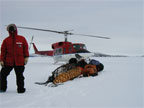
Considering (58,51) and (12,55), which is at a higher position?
(12,55)

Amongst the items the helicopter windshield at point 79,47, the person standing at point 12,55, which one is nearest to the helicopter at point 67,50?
the helicopter windshield at point 79,47

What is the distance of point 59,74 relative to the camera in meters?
5.70

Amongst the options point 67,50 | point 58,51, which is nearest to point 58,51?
point 58,51

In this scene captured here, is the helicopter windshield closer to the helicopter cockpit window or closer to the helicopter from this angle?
the helicopter

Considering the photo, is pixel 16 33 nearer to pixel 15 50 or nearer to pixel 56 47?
pixel 15 50

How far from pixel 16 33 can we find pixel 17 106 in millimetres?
1823

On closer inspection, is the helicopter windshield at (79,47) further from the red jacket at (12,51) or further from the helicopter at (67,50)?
the red jacket at (12,51)

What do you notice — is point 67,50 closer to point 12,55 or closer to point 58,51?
point 58,51

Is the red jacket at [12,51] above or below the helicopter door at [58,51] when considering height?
above

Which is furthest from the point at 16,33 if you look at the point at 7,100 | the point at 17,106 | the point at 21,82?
the point at 17,106

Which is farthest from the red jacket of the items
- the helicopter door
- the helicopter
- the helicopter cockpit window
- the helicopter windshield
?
the helicopter cockpit window

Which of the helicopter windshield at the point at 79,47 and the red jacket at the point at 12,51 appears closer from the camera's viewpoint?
the red jacket at the point at 12,51

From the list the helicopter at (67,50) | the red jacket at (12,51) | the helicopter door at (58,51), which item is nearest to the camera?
the red jacket at (12,51)

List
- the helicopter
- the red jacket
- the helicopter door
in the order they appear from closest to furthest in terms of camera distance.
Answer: the red jacket, the helicopter, the helicopter door
